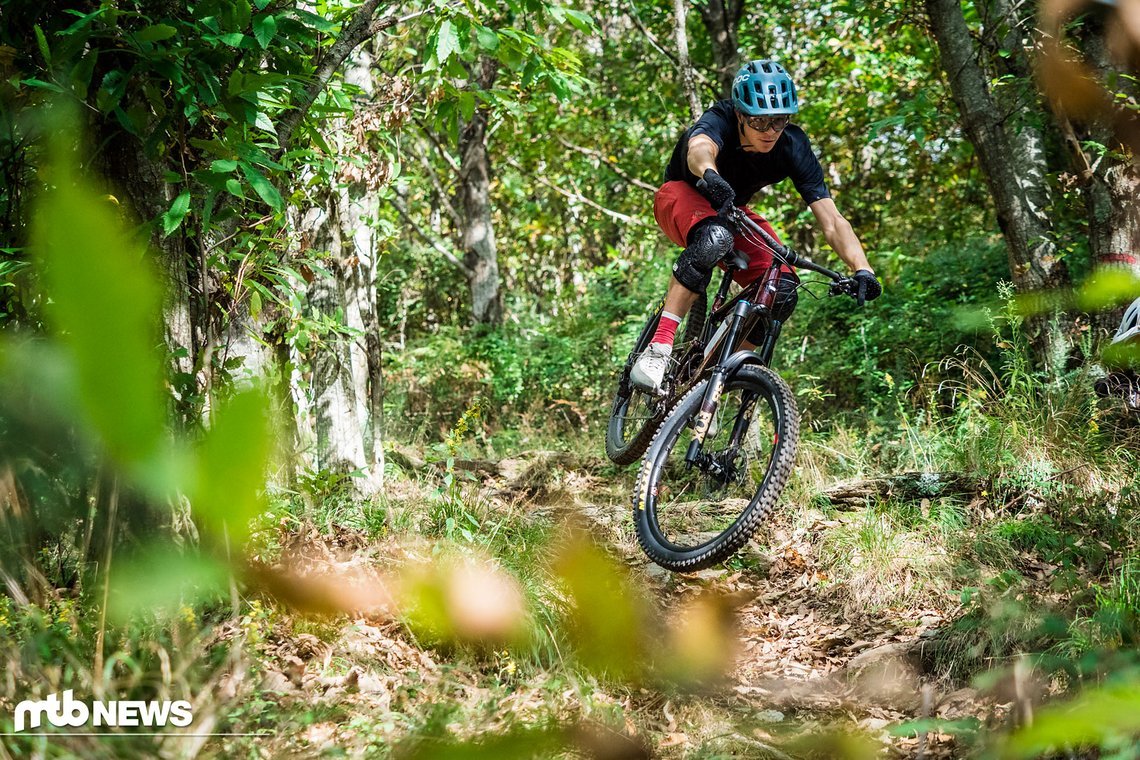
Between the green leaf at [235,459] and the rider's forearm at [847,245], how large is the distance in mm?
3880

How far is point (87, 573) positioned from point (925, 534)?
3799mm

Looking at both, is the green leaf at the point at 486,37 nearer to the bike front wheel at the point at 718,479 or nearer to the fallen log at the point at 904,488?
the bike front wheel at the point at 718,479

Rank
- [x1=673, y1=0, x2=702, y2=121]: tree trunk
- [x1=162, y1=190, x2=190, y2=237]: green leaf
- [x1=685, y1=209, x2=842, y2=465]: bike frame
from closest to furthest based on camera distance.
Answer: [x1=162, y1=190, x2=190, y2=237]: green leaf
[x1=685, y1=209, x2=842, y2=465]: bike frame
[x1=673, y1=0, x2=702, y2=121]: tree trunk

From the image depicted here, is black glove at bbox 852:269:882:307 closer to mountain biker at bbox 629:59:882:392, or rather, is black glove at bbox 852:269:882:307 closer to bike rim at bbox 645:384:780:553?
mountain biker at bbox 629:59:882:392

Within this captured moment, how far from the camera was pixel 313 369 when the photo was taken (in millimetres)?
4758

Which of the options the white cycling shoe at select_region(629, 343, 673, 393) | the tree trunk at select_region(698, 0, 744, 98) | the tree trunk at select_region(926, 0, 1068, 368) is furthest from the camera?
the tree trunk at select_region(698, 0, 744, 98)

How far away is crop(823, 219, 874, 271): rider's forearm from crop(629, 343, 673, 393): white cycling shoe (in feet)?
3.01

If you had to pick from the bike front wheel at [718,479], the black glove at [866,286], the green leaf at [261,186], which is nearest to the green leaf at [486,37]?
the green leaf at [261,186]

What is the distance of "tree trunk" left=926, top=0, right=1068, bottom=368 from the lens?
5484 millimetres

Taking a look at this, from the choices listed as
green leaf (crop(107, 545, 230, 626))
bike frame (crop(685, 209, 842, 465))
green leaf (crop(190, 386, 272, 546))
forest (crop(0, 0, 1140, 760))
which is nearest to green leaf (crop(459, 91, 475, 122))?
forest (crop(0, 0, 1140, 760))

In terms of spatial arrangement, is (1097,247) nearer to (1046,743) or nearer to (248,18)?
(248,18)

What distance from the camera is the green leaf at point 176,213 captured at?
91.6 inches

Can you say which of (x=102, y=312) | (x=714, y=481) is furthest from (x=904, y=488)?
(x=102, y=312)

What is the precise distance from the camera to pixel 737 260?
4.21 metres
